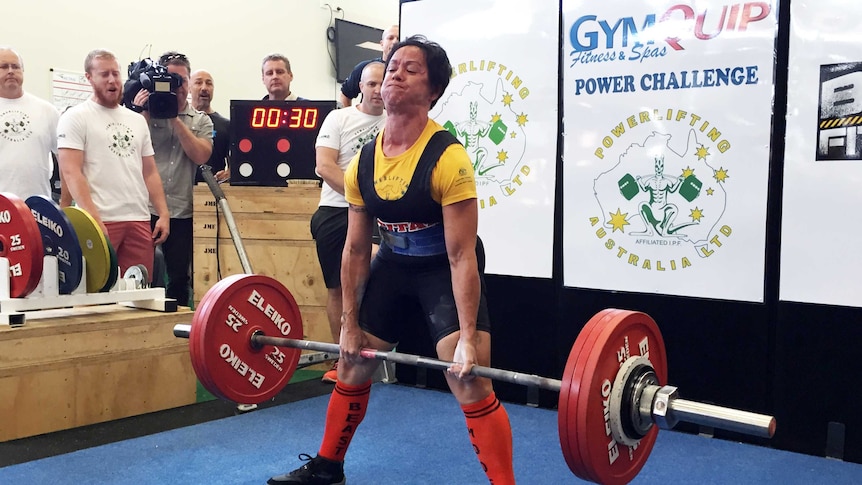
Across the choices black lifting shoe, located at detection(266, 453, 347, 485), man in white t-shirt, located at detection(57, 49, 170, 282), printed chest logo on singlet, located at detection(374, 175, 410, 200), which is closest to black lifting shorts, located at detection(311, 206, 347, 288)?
man in white t-shirt, located at detection(57, 49, 170, 282)

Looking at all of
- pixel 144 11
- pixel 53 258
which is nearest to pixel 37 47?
pixel 144 11

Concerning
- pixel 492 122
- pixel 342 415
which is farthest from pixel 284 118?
pixel 342 415

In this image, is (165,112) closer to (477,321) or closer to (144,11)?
(477,321)

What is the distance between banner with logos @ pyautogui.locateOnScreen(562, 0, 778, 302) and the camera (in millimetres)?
2941

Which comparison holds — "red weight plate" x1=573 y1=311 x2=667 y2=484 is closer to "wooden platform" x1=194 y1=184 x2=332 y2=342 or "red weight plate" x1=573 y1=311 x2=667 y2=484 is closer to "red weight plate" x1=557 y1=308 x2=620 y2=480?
"red weight plate" x1=557 y1=308 x2=620 y2=480

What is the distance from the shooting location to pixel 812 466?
2.72 metres

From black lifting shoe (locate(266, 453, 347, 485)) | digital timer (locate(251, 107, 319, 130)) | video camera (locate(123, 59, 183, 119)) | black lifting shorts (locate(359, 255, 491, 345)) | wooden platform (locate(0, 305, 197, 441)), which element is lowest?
black lifting shoe (locate(266, 453, 347, 485))

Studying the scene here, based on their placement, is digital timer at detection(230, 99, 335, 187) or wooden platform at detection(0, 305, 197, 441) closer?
wooden platform at detection(0, 305, 197, 441)

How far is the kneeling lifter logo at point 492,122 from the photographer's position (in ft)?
11.6

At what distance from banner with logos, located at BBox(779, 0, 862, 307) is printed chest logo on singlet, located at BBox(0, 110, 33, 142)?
10.6 feet

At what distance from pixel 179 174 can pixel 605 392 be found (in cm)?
309

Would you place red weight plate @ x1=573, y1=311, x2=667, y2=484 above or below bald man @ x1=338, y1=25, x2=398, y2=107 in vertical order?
below

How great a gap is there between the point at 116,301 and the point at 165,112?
40.9 inches

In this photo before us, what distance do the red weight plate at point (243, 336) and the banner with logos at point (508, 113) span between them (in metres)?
1.33
